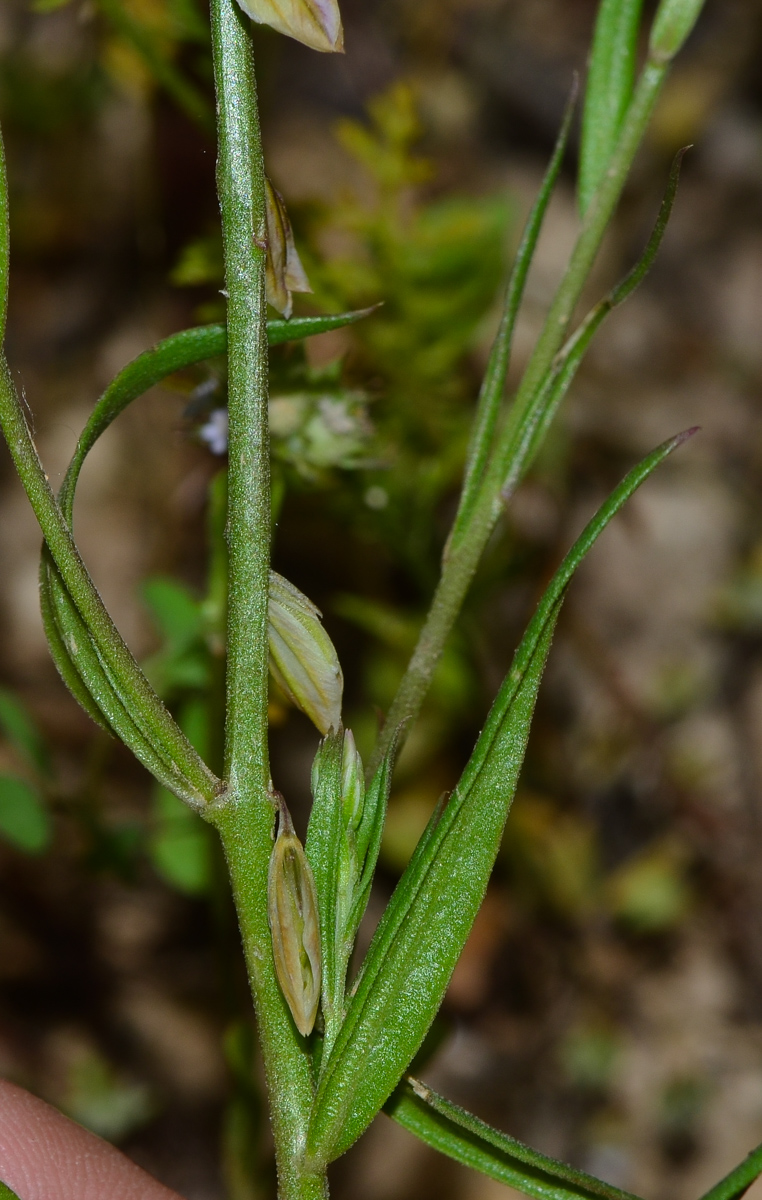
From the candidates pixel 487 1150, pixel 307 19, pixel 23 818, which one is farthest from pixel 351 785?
pixel 23 818

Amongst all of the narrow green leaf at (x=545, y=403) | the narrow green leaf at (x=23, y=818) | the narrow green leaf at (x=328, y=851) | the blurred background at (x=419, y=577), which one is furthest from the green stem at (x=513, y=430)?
the narrow green leaf at (x=23, y=818)

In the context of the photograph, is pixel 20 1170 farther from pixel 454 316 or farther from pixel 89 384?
pixel 89 384

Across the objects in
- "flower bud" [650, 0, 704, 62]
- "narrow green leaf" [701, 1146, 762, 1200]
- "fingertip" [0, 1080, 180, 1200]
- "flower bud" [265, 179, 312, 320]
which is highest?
"flower bud" [650, 0, 704, 62]

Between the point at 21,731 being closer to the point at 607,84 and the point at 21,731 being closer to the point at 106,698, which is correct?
the point at 106,698

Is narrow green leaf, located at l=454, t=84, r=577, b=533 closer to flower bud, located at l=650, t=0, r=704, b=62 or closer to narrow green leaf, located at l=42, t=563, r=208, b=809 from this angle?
flower bud, located at l=650, t=0, r=704, b=62

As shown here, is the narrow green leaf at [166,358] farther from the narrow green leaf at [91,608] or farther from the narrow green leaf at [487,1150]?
the narrow green leaf at [487,1150]

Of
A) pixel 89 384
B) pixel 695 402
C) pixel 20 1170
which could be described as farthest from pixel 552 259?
pixel 20 1170

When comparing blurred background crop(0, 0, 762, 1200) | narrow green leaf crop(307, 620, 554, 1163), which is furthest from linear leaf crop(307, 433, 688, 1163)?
blurred background crop(0, 0, 762, 1200)
